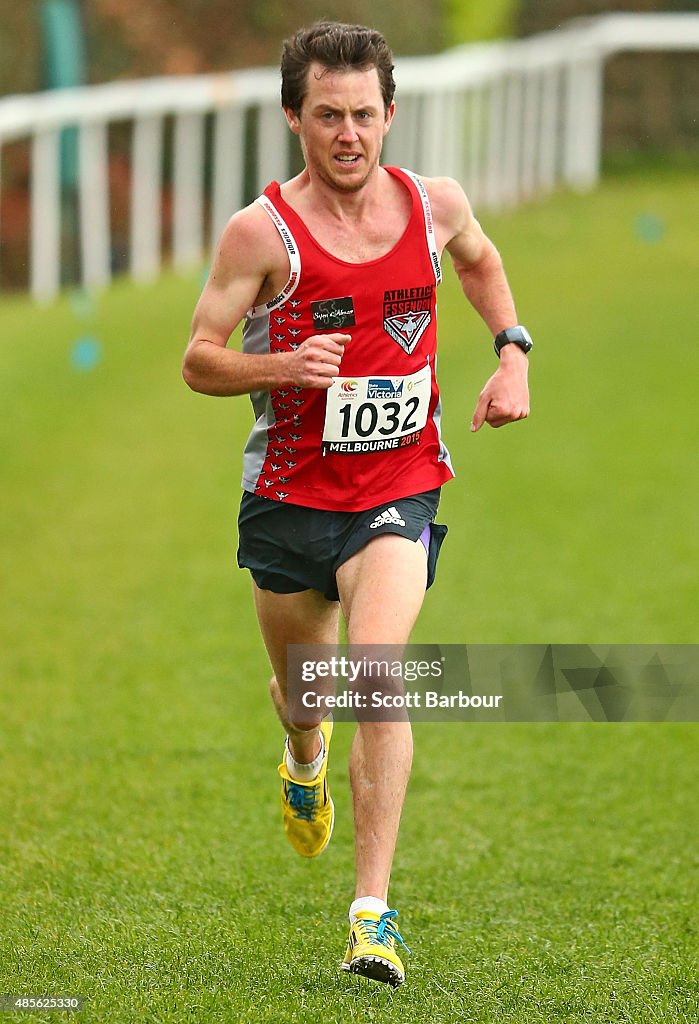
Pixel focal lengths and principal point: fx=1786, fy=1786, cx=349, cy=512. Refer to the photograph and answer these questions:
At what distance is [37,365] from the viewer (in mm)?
13711

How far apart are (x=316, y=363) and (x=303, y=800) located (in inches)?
59.9

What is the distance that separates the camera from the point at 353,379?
177 inches

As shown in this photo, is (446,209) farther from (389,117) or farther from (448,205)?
(389,117)

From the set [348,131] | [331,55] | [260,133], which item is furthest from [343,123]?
[260,133]

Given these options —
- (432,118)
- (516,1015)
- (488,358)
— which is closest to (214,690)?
(516,1015)

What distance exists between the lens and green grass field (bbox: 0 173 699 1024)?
437 cm

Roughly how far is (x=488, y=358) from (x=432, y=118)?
8.06 meters

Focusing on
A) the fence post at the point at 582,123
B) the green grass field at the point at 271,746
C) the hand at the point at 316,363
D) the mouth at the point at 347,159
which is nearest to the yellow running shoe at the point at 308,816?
the green grass field at the point at 271,746

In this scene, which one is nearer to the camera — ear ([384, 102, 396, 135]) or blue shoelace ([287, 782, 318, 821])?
ear ([384, 102, 396, 135])

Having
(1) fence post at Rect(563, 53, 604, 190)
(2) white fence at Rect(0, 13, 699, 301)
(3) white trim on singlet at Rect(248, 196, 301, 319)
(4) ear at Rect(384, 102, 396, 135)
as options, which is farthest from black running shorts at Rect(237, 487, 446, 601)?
(1) fence post at Rect(563, 53, 604, 190)

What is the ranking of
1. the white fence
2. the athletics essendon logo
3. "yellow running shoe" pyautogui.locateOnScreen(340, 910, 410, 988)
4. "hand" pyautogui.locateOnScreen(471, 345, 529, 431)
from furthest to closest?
1. the white fence
2. "hand" pyautogui.locateOnScreen(471, 345, 529, 431)
3. the athletics essendon logo
4. "yellow running shoe" pyautogui.locateOnScreen(340, 910, 410, 988)

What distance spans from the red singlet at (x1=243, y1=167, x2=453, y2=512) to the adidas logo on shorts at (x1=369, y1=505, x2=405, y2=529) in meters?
0.04

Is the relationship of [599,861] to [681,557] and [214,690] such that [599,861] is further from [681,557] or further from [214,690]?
[681,557]

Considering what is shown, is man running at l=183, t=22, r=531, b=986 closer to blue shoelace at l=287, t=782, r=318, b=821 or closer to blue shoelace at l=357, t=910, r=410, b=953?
blue shoelace at l=357, t=910, r=410, b=953
